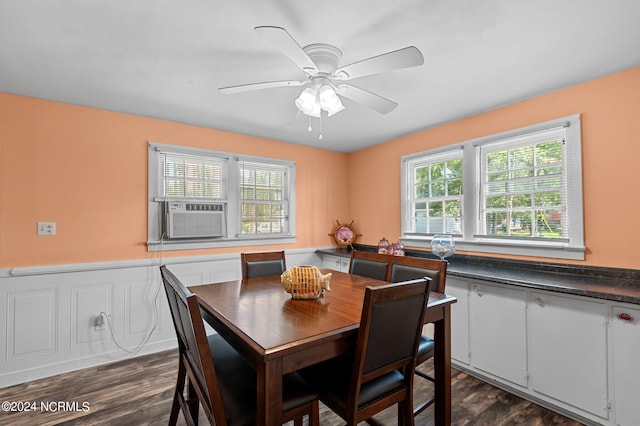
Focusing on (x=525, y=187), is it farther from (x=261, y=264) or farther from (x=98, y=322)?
(x=98, y=322)

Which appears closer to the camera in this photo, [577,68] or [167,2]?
[167,2]

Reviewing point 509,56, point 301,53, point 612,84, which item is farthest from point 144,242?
point 612,84

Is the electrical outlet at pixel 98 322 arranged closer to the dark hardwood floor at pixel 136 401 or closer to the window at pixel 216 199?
the dark hardwood floor at pixel 136 401

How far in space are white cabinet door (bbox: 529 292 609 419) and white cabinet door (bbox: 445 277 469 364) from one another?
47cm

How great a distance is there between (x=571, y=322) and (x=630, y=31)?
5.80ft

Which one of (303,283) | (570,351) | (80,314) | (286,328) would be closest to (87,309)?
(80,314)

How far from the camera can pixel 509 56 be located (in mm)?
1969

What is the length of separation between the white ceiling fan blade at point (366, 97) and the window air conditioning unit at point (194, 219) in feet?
6.92

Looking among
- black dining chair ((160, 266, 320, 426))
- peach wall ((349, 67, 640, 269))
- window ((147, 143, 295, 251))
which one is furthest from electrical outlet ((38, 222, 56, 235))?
peach wall ((349, 67, 640, 269))

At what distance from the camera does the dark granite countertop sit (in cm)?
186

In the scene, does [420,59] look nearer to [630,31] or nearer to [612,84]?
[630,31]

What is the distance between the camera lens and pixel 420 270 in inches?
83.8

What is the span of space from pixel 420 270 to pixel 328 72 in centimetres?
146

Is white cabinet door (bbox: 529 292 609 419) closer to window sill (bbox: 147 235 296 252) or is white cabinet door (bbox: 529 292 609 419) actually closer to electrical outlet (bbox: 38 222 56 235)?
window sill (bbox: 147 235 296 252)
